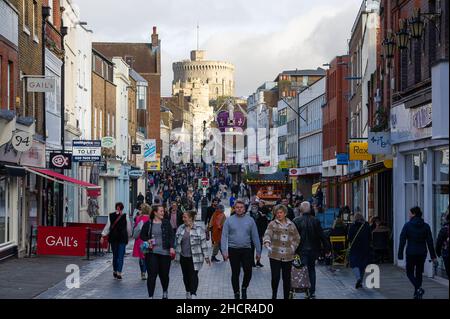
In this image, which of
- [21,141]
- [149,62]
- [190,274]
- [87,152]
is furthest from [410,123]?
[149,62]

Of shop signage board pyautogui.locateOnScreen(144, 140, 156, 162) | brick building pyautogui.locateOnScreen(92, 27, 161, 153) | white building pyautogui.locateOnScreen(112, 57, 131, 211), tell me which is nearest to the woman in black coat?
white building pyautogui.locateOnScreen(112, 57, 131, 211)

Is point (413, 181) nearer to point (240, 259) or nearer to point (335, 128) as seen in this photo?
point (240, 259)

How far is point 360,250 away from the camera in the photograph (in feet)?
69.1

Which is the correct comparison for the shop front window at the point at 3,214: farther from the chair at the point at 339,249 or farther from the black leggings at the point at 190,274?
the black leggings at the point at 190,274

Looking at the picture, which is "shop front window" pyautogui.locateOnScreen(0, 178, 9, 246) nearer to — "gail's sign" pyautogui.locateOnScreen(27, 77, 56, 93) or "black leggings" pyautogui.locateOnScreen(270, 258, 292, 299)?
"gail's sign" pyautogui.locateOnScreen(27, 77, 56, 93)

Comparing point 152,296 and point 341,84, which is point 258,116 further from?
point 152,296

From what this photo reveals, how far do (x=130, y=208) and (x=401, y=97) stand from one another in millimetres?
40227

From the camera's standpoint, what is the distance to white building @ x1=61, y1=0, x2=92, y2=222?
42031 millimetres

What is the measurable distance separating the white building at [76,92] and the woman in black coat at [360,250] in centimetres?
2014

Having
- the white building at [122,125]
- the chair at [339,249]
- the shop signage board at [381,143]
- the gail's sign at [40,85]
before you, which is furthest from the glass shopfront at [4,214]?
the white building at [122,125]

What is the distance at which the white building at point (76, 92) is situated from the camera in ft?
138

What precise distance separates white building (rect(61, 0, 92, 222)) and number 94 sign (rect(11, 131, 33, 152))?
13.7 metres

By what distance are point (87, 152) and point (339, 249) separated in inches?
423
